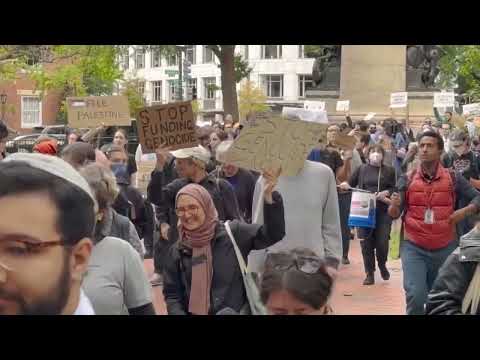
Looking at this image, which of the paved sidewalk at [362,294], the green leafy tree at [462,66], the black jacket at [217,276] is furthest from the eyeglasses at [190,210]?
the green leafy tree at [462,66]

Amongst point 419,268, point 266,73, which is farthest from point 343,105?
point 266,73

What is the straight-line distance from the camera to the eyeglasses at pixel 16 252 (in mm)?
2197

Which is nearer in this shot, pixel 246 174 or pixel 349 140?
pixel 246 174

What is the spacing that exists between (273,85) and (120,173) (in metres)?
69.0

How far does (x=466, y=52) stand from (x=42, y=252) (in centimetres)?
5016

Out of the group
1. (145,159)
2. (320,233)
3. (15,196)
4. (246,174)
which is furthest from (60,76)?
(15,196)

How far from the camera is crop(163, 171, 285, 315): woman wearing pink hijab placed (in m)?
4.67

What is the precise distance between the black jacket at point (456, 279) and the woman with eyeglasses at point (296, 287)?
645 millimetres

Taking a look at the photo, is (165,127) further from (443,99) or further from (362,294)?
(443,99)

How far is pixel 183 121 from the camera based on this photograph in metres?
7.54

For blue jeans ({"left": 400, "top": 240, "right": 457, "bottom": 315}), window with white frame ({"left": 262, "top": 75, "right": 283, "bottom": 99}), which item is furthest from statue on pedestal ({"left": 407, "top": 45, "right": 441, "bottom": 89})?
window with white frame ({"left": 262, "top": 75, "right": 283, "bottom": 99})

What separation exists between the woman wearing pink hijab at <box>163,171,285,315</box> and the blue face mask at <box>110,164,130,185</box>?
144 inches

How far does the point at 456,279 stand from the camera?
3949 mm
